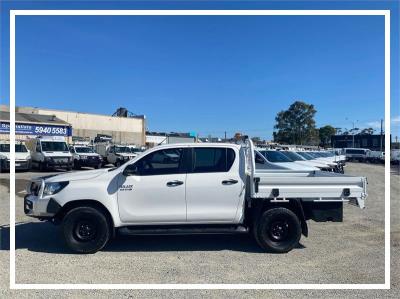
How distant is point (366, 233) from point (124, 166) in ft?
15.9

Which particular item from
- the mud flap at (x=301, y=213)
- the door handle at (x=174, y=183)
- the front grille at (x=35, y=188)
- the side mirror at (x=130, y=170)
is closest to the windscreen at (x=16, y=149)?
the front grille at (x=35, y=188)

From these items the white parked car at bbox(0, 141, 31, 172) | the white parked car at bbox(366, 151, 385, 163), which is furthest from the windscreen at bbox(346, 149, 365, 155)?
the white parked car at bbox(0, 141, 31, 172)

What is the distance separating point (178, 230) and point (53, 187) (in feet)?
6.95

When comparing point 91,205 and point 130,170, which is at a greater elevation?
point 130,170

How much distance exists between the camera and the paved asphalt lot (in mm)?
5359

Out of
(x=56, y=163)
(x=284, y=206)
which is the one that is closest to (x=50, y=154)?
(x=56, y=163)

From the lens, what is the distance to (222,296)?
15.9 feet

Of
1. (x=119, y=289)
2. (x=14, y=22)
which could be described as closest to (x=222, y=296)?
(x=119, y=289)

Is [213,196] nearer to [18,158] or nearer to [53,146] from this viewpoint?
[18,158]

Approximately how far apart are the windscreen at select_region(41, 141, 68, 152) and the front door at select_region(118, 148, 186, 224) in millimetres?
20459

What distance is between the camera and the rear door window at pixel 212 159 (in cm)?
694

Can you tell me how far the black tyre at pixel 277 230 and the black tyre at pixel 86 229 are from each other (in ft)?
7.89

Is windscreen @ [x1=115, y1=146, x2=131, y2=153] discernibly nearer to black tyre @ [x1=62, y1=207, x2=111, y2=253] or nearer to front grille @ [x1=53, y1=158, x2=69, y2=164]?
front grille @ [x1=53, y1=158, x2=69, y2=164]

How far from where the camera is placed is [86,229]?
6688mm
